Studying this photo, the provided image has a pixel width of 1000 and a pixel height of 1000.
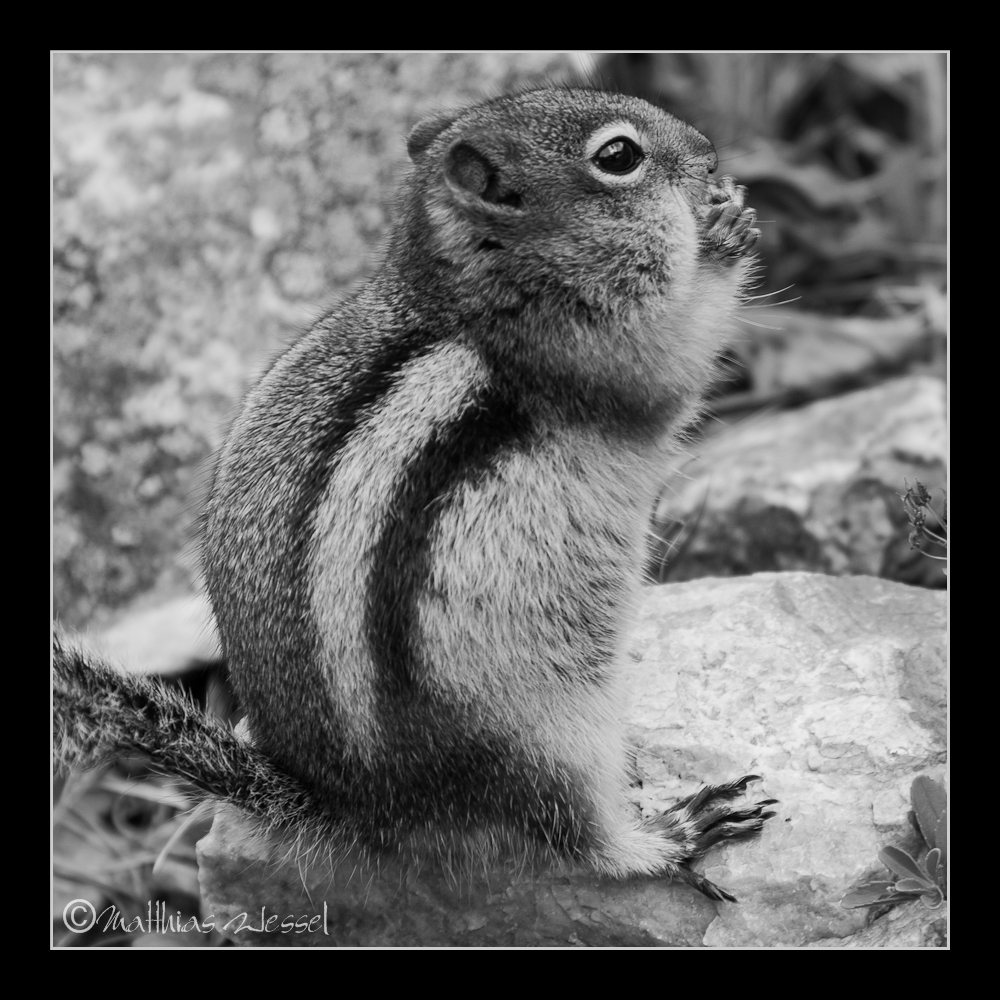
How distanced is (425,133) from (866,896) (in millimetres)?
1847

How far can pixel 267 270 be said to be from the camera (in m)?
3.79

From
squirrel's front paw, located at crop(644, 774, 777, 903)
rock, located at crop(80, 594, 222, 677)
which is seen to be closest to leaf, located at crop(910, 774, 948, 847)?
squirrel's front paw, located at crop(644, 774, 777, 903)

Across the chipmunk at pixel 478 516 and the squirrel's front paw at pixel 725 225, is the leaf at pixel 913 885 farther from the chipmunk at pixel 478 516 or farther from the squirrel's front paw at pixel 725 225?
the squirrel's front paw at pixel 725 225

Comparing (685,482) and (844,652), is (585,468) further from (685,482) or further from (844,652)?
(685,482)

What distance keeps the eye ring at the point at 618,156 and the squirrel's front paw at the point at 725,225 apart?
0.20 metres

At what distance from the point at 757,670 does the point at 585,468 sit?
0.74m

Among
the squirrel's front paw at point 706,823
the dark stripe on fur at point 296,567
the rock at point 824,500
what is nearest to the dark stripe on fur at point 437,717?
the dark stripe on fur at point 296,567

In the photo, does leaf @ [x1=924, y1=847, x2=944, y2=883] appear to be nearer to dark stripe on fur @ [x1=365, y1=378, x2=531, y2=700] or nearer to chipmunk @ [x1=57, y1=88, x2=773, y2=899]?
chipmunk @ [x1=57, y1=88, x2=773, y2=899]

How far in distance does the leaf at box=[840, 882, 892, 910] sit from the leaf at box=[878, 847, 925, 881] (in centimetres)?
4

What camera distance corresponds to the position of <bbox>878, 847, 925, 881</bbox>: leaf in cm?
233

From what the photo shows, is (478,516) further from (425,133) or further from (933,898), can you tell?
(933,898)

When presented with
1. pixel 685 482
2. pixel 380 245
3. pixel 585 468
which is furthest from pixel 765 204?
pixel 585 468

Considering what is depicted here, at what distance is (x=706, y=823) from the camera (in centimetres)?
246

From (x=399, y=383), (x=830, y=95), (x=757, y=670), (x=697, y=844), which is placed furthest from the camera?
(x=830, y=95)
